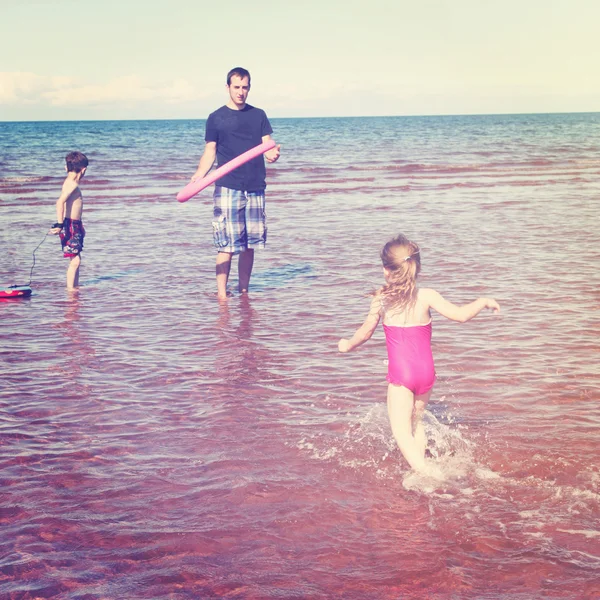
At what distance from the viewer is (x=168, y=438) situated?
4.95 meters

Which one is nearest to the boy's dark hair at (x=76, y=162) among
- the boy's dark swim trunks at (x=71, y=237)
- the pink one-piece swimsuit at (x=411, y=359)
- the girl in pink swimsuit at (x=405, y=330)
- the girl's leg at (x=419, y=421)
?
the boy's dark swim trunks at (x=71, y=237)

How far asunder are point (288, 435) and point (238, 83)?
4.30 metres

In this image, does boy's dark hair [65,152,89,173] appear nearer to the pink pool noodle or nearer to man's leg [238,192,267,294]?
Answer: the pink pool noodle

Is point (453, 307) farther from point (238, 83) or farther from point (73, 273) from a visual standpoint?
point (73, 273)

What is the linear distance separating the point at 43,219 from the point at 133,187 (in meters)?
7.56

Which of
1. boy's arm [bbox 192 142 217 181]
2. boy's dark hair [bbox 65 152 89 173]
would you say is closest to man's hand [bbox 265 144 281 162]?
boy's arm [bbox 192 142 217 181]

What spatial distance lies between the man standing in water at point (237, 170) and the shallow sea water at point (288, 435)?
0.78 m

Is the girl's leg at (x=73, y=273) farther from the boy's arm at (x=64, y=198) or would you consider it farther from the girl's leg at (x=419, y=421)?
the girl's leg at (x=419, y=421)

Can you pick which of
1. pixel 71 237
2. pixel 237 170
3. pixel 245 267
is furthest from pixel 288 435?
pixel 71 237

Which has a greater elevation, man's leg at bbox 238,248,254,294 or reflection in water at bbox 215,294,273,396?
man's leg at bbox 238,248,254,294

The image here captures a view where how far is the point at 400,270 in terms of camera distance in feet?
14.1

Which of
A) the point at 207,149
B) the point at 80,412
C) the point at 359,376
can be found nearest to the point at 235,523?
the point at 80,412

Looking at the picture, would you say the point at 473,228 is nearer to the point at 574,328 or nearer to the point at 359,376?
the point at 574,328

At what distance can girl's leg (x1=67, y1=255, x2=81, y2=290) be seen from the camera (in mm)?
9172
